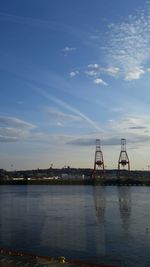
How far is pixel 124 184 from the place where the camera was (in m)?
170

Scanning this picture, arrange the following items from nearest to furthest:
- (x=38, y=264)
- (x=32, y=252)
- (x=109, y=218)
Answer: (x=38, y=264)
(x=32, y=252)
(x=109, y=218)

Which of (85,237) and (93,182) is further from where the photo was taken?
(93,182)

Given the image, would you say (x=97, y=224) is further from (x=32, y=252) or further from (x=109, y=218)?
(x=32, y=252)

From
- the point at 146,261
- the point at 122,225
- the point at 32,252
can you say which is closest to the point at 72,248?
the point at 32,252

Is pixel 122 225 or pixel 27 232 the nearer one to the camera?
pixel 27 232

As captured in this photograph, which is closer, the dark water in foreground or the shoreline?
the dark water in foreground

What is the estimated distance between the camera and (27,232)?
33188mm

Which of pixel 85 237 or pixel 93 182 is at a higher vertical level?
pixel 93 182

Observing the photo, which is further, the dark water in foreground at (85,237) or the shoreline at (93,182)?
the shoreline at (93,182)

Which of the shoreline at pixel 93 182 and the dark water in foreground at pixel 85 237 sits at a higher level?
the shoreline at pixel 93 182

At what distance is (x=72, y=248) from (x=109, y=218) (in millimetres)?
16928

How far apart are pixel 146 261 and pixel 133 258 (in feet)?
3.08

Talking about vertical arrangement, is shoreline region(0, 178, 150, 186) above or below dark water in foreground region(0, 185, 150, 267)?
above

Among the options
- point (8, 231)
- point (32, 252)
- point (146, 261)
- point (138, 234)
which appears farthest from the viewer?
point (8, 231)
